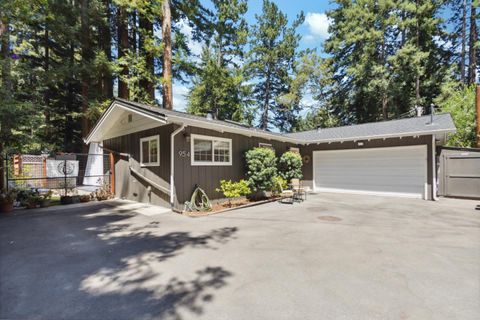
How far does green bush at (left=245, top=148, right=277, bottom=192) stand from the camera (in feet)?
27.0

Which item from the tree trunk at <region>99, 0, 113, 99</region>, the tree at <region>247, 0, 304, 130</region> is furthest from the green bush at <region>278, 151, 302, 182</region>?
the tree at <region>247, 0, 304, 130</region>

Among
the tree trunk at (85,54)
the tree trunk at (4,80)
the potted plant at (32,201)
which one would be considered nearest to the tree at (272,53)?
the tree trunk at (85,54)

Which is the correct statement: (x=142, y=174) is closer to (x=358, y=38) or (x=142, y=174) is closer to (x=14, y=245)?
(x=14, y=245)

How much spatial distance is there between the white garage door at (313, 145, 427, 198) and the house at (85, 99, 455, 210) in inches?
1.3

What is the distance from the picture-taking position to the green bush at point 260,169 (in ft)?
27.0

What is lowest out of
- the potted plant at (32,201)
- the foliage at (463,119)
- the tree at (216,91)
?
the potted plant at (32,201)

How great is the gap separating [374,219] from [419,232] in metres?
1.20

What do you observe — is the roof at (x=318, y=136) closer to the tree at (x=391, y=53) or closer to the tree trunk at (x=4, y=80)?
the tree trunk at (x=4, y=80)

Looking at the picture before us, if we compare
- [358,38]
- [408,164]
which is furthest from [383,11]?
[408,164]

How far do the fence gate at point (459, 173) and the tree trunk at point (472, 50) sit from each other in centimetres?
1364

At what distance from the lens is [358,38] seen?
17766mm

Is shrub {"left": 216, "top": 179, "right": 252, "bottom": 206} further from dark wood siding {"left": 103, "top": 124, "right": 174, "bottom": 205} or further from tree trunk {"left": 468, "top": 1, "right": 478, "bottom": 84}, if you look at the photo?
tree trunk {"left": 468, "top": 1, "right": 478, "bottom": 84}

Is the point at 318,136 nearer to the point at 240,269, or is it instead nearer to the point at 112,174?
the point at 112,174

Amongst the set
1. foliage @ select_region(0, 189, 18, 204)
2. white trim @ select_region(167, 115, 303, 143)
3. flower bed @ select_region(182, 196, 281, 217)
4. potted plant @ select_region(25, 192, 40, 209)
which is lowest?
flower bed @ select_region(182, 196, 281, 217)
